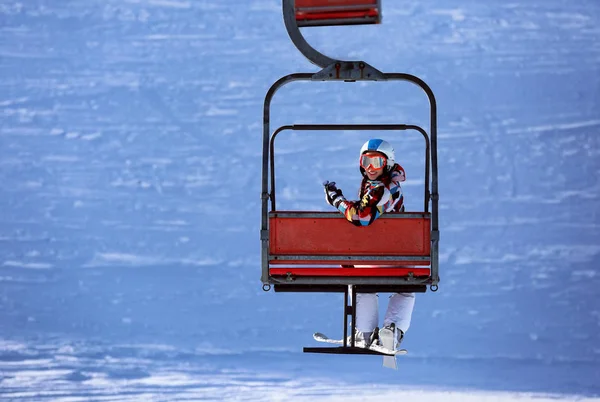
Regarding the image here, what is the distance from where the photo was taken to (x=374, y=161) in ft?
29.1

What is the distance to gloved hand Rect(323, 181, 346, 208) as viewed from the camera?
28.6ft

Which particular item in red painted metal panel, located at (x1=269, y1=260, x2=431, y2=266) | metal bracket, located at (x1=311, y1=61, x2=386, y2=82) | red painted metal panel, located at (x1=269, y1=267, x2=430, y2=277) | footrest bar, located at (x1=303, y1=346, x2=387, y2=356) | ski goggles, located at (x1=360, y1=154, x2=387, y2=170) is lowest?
footrest bar, located at (x1=303, y1=346, x2=387, y2=356)

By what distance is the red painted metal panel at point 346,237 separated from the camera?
28.3 ft

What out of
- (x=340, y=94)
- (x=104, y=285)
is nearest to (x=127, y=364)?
(x=104, y=285)

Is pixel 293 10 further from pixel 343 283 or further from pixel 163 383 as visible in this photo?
pixel 163 383

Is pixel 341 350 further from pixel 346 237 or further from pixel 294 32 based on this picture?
pixel 294 32

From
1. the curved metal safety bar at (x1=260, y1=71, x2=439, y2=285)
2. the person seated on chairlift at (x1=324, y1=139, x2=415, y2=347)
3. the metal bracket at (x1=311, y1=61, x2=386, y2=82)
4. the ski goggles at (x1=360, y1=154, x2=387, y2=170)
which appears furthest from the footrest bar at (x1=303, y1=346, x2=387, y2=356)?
the metal bracket at (x1=311, y1=61, x2=386, y2=82)

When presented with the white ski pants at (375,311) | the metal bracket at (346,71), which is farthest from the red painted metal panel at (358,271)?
the metal bracket at (346,71)

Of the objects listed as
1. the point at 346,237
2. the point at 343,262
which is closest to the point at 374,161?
the point at 346,237

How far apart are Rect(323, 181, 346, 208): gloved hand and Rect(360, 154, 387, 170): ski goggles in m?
0.20

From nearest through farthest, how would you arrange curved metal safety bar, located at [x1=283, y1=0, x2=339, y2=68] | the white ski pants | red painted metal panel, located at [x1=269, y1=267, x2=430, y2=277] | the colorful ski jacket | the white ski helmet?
curved metal safety bar, located at [x1=283, y1=0, x2=339, y2=68]
the colorful ski jacket
red painted metal panel, located at [x1=269, y1=267, x2=430, y2=277]
the white ski helmet
the white ski pants

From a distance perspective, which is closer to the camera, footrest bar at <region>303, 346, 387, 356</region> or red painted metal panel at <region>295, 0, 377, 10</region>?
red painted metal panel at <region>295, 0, 377, 10</region>

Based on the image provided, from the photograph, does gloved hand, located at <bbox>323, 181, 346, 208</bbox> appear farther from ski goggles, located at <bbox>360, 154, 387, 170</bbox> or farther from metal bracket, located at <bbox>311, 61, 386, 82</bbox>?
metal bracket, located at <bbox>311, 61, 386, 82</bbox>

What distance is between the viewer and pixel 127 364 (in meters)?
17.2
